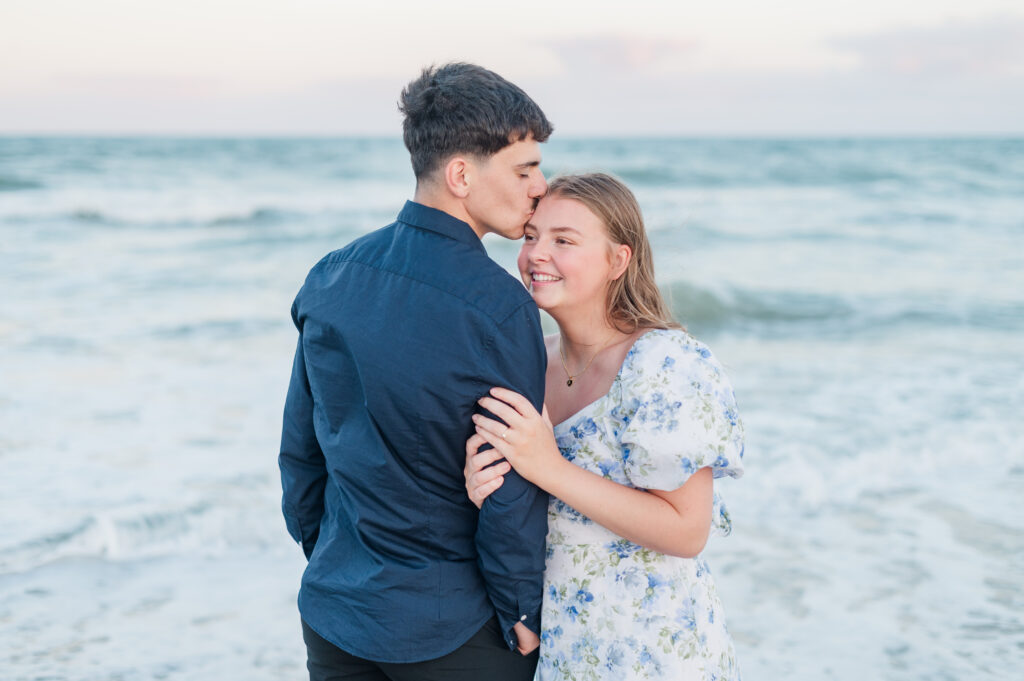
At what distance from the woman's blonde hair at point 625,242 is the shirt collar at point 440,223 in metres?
0.48

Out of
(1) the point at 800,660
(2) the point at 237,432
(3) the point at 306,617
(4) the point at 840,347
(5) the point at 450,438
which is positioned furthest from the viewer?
(4) the point at 840,347

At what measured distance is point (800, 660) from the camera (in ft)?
11.9

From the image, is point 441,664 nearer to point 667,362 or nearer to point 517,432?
point 517,432

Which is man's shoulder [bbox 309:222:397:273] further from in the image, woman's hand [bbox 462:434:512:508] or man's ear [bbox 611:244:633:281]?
man's ear [bbox 611:244:633:281]

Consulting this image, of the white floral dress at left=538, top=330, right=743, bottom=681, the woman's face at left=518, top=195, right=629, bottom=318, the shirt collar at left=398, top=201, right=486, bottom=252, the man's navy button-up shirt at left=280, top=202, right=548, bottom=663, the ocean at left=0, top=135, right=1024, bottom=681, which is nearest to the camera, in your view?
the man's navy button-up shirt at left=280, top=202, right=548, bottom=663

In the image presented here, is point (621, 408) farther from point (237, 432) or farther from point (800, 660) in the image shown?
point (237, 432)

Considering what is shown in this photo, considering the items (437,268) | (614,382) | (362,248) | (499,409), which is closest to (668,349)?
(614,382)

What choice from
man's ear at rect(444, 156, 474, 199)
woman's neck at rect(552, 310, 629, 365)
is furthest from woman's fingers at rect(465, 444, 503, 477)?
woman's neck at rect(552, 310, 629, 365)

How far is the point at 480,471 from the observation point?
1719mm

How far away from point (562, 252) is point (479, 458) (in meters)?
0.67

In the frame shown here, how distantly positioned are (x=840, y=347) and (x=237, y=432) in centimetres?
612

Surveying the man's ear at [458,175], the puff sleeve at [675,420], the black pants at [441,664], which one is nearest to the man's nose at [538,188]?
the man's ear at [458,175]

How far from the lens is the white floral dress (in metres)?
1.91

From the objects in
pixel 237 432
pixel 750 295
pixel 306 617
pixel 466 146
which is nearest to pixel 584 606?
pixel 306 617
